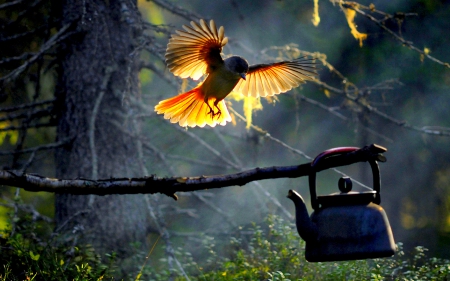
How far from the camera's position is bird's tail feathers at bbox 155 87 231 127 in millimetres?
4133

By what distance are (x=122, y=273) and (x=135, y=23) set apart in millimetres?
2312

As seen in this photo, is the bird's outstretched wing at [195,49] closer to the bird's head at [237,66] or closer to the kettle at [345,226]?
the bird's head at [237,66]

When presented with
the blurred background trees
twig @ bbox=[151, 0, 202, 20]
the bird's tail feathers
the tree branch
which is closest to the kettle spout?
the tree branch

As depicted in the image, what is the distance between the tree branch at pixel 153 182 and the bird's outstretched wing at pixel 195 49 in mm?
1211

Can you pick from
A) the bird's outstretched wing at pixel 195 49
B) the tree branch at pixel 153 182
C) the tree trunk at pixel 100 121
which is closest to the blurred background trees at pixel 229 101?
the tree trunk at pixel 100 121

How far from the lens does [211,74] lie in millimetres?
4016

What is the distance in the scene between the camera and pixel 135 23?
16.2 ft

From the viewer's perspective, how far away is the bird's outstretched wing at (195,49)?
351 cm

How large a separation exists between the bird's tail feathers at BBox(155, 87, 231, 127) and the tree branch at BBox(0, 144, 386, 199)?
147cm

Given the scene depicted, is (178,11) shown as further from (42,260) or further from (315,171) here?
(315,171)

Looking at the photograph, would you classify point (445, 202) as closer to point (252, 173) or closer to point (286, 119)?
point (286, 119)

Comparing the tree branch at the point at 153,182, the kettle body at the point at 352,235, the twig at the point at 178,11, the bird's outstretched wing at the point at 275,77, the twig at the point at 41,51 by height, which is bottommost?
the kettle body at the point at 352,235

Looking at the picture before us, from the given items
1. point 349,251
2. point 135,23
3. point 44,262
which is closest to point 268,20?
point 135,23

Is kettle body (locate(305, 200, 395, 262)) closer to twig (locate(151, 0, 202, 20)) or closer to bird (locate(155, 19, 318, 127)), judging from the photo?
bird (locate(155, 19, 318, 127))
